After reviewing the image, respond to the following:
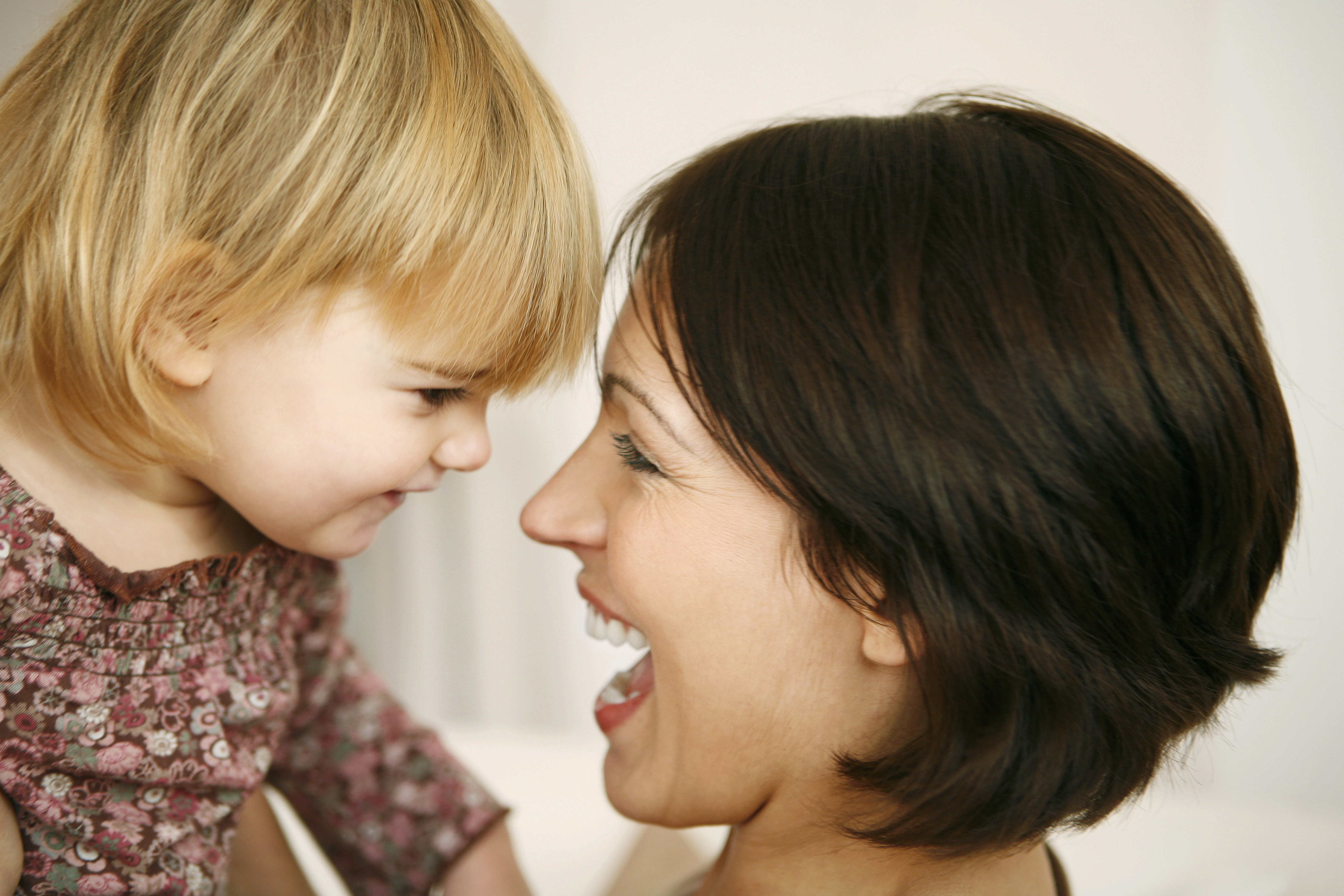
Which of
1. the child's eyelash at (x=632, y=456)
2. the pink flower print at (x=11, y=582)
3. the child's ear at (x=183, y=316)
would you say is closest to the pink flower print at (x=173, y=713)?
the pink flower print at (x=11, y=582)

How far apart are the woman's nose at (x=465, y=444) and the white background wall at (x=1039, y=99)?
0.45 m

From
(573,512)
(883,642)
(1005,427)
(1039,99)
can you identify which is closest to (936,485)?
(1005,427)

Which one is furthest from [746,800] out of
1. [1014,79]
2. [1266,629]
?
[1014,79]

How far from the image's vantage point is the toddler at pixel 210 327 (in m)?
0.93

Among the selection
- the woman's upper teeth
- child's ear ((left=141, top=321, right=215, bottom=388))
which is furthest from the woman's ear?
child's ear ((left=141, top=321, right=215, bottom=388))

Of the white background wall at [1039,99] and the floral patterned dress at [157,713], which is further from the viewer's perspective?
the white background wall at [1039,99]

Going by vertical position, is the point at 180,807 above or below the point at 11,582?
below

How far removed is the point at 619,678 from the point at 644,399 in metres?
0.50

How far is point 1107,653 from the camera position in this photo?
84cm

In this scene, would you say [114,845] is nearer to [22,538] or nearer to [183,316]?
[22,538]

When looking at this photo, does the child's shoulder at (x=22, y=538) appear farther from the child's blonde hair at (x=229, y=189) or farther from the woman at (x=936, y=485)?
the woman at (x=936, y=485)

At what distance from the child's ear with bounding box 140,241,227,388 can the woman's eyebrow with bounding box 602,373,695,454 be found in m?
0.41

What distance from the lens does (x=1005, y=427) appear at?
76cm

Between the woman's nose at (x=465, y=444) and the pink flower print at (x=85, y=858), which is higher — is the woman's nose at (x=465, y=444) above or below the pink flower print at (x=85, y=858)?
above
